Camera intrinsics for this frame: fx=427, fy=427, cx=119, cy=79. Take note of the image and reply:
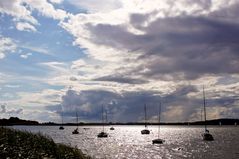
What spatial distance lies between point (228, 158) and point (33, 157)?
6008 centimetres

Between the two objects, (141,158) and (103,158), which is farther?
(141,158)

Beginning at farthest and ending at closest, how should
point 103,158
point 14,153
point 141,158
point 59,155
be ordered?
point 141,158, point 103,158, point 59,155, point 14,153

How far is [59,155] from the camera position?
37844 millimetres

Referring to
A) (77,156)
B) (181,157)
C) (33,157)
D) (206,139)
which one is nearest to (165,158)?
(181,157)

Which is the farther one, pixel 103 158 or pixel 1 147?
pixel 103 158

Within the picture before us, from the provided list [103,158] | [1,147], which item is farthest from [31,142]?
[103,158]

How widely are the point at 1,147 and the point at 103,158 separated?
151 ft

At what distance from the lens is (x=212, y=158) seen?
276 ft

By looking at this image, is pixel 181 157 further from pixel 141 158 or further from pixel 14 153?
pixel 14 153

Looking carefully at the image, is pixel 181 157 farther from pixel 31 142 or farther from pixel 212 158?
pixel 31 142

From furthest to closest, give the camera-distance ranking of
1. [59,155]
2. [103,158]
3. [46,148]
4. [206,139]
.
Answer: [206,139] < [103,158] < [46,148] < [59,155]

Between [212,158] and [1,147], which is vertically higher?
[1,147]

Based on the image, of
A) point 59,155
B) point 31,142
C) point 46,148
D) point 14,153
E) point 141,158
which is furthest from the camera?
point 141,158

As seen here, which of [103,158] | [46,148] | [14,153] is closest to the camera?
[14,153]
